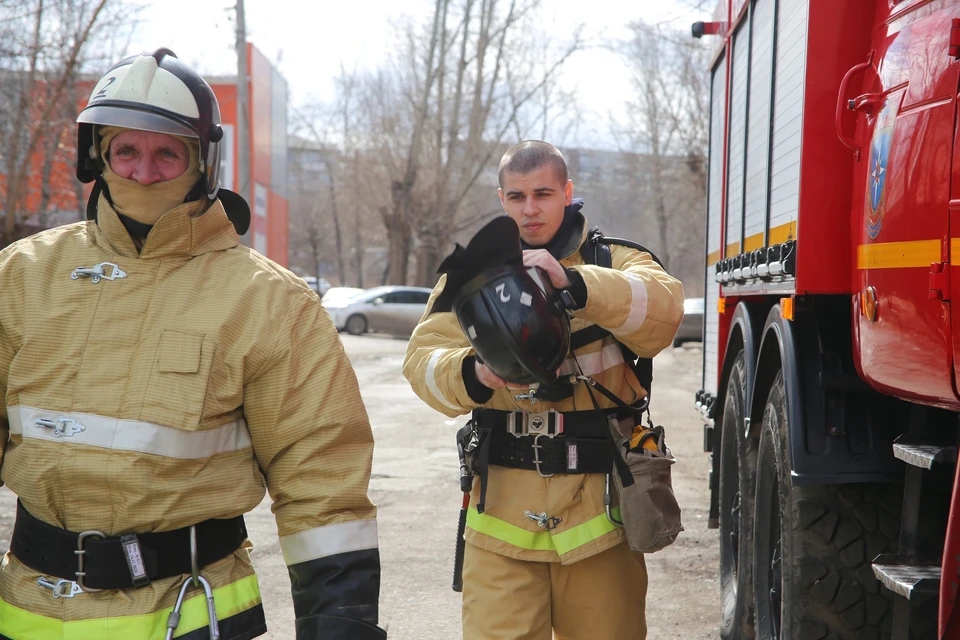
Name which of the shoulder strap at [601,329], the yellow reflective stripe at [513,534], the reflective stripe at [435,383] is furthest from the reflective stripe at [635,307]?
the yellow reflective stripe at [513,534]

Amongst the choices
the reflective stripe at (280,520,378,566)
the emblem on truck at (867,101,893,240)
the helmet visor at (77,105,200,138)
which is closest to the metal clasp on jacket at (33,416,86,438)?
the reflective stripe at (280,520,378,566)

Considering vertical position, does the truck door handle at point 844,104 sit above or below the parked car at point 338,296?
above

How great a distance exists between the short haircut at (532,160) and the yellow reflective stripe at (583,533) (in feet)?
3.27

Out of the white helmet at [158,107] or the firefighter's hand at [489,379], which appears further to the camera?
the firefighter's hand at [489,379]

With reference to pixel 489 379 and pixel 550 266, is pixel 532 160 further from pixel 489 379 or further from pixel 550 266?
pixel 489 379

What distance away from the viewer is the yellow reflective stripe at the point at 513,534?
305cm

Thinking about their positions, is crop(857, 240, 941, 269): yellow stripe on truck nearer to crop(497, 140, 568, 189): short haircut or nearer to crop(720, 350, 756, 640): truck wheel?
crop(497, 140, 568, 189): short haircut

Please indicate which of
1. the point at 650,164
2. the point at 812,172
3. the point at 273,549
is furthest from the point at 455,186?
the point at 812,172

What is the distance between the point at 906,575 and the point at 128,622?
167cm

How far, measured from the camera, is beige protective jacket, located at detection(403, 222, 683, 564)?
296 cm

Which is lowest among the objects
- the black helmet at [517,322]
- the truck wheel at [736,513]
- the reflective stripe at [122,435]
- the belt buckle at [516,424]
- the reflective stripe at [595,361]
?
the truck wheel at [736,513]

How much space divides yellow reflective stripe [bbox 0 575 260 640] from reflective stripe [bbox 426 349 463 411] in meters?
0.95

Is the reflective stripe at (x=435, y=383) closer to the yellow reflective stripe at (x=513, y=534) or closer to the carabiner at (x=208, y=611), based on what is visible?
the yellow reflective stripe at (x=513, y=534)

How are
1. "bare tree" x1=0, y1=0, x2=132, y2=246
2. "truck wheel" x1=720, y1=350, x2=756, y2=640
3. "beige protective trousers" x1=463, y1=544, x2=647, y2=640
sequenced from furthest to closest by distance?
"bare tree" x1=0, y1=0, x2=132, y2=246, "truck wheel" x1=720, y1=350, x2=756, y2=640, "beige protective trousers" x1=463, y1=544, x2=647, y2=640
